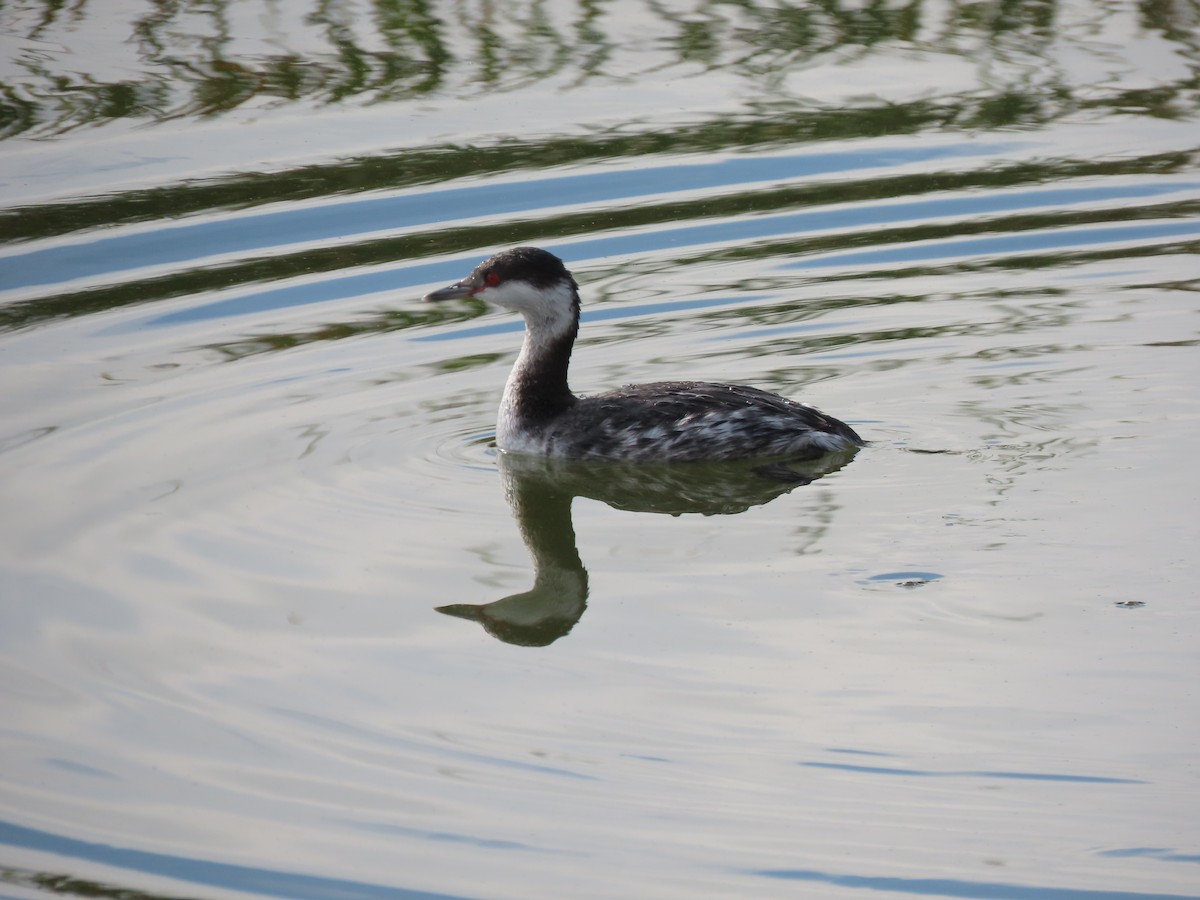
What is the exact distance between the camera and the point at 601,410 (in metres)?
8.97

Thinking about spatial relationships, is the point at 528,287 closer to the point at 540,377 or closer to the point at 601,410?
the point at 540,377

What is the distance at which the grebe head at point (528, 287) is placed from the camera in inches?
359

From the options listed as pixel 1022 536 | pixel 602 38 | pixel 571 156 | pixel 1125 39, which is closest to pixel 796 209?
pixel 571 156

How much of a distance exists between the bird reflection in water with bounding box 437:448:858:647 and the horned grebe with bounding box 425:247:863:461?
2.5 inches

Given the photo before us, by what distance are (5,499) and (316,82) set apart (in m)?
6.81

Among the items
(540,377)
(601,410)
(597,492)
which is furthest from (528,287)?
(597,492)

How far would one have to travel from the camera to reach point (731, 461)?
888cm

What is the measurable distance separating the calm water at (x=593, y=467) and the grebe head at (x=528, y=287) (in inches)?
29.0

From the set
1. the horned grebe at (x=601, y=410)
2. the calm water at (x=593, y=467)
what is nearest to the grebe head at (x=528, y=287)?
the horned grebe at (x=601, y=410)

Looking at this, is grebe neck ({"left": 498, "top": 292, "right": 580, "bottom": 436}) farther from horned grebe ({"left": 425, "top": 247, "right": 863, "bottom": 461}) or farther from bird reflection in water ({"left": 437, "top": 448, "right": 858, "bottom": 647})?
bird reflection in water ({"left": 437, "top": 448, "right": 858, "bottom": 647})

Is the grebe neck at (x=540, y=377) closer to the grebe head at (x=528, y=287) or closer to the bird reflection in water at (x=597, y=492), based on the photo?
the grebe head at (x=528, y=287)

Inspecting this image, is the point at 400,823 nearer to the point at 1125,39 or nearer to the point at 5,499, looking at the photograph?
the point at 5,499

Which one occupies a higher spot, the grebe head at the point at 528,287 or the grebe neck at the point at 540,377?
the grebe head at the point at 528,287

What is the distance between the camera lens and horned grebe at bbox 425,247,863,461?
869 cm
